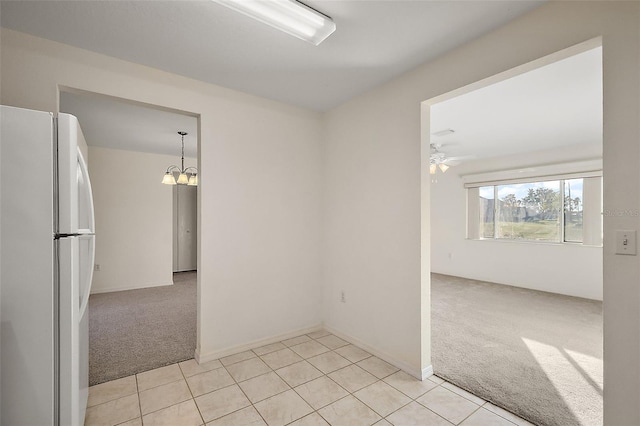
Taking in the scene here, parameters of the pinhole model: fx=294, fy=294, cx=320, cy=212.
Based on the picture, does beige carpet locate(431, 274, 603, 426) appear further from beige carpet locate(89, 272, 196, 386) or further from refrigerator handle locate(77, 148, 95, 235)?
refrigerator handle locate(77, 148, 95, 235)

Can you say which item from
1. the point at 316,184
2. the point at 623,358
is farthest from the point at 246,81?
the point at 623,358

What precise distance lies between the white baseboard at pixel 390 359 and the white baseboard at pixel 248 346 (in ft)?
1.09

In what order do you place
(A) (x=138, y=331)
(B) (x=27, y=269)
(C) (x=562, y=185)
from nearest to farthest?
(B) (x=27, y=269)
(A) (x=138, y=331)
(C) (x=562, y=185)

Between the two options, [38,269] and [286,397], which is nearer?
[38,269]

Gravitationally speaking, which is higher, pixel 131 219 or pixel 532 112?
pixel 532 112

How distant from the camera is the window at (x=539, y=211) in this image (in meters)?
4.81

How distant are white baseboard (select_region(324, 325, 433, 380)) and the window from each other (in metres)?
4.33

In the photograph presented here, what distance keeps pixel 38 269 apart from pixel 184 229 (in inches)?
255

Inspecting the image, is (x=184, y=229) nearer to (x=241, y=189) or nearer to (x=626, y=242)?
(x=241, y=189)

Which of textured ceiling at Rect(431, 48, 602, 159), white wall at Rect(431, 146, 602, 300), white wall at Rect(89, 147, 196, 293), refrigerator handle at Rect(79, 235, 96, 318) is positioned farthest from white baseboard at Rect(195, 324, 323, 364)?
white wall at Rect(431, 146, 602, 300)

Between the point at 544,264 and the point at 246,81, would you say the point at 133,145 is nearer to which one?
the point at 246,81

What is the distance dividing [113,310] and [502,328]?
5119mm

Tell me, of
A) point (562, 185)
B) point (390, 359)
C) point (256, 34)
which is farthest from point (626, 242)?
point (562, 185)

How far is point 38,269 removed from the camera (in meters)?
1.24
